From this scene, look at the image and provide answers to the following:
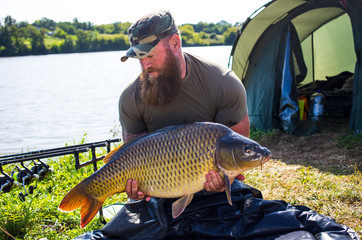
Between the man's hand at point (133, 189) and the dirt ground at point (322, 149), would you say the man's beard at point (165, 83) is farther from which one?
the dirt ground at point (322, 149)

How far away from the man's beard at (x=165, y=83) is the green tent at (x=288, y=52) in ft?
9.43

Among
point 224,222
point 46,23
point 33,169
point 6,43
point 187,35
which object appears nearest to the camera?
point 224,222

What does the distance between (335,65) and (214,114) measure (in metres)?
4.31

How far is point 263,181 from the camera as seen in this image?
3361 millimetres

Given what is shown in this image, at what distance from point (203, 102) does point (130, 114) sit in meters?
0.46

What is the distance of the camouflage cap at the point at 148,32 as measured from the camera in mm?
2121

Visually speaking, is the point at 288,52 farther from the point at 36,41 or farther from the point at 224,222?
the point at 36,41

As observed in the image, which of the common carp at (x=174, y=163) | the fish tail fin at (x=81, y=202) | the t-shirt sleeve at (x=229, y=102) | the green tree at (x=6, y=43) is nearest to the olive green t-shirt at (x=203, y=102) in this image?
the t-shirt sleeve at (x=229, y=102)

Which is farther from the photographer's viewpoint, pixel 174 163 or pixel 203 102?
pixel 203 102

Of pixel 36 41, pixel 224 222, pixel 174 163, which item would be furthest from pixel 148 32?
pixel 36 41

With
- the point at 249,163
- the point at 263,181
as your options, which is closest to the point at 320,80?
the point at 263,181

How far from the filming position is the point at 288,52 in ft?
16.3

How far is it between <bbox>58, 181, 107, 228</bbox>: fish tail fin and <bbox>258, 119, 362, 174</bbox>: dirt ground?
89.3 inches

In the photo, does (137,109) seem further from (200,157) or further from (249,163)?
(249,163)
